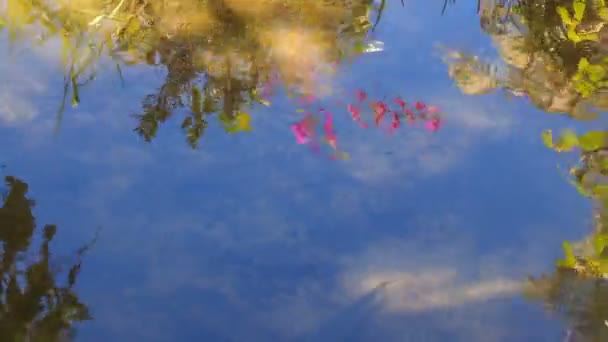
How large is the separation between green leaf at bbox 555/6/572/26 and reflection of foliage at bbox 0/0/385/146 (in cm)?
63

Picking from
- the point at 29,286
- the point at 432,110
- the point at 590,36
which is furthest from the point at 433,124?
the point at 29,286

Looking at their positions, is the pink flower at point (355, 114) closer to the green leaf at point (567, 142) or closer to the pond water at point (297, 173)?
the pond water at point (297, 173)

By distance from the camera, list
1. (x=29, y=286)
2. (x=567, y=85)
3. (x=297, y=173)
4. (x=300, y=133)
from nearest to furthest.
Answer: (x=29, y=286)
(x=297, y=173)
(x=300, y=133)
(x=567, y=85)

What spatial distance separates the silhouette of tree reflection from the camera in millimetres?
1382

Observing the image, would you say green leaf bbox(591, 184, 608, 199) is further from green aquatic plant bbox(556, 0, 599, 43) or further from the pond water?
green aquatic plant bbox(556, 0, 599, 43)

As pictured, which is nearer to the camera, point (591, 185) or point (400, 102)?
point (591, 185)

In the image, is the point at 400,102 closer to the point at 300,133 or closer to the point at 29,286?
the point at 300,133

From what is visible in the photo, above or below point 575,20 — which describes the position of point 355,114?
below

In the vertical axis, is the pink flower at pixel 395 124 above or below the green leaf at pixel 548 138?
above

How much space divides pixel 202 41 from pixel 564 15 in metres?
1.17

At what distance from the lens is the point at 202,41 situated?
2012mm

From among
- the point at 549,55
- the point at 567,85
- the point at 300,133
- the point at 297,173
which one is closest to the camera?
the point at 297,173

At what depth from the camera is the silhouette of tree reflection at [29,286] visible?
138cm

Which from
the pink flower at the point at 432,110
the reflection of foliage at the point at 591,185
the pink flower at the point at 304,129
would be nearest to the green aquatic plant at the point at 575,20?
the reflection of foliage at the point at 591,185
